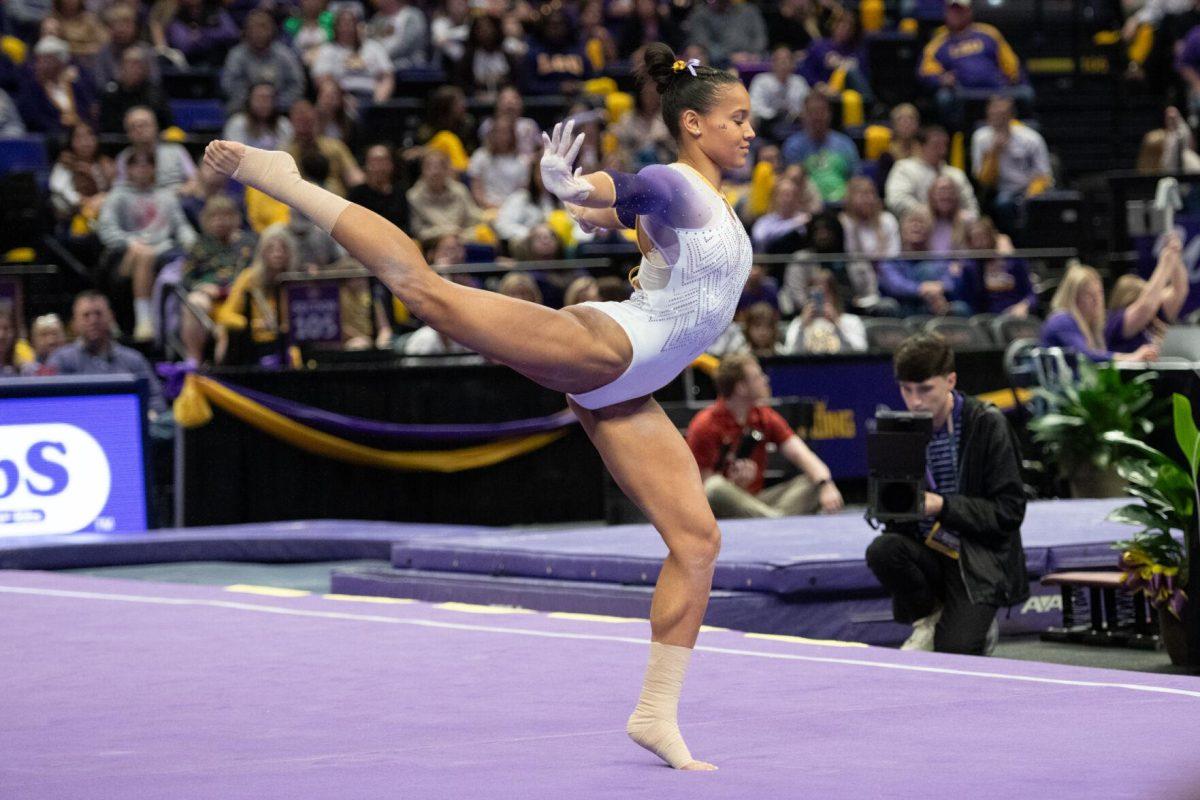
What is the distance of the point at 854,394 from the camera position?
11.3 m

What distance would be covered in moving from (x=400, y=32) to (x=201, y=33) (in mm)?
1524

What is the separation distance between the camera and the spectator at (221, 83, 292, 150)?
12766 millimetres

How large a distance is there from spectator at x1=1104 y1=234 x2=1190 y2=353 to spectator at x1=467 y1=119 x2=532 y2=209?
429cm

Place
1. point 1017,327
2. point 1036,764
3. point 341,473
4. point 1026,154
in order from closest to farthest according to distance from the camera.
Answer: point 1036,764 → point 341,473 → point 1017,327 → point 1026,154

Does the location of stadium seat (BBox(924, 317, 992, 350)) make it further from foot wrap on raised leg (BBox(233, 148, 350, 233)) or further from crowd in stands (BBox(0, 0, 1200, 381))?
foot wrap on raised leg (BBox(233, 148, 350, 233))

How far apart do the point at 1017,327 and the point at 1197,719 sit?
7664mm

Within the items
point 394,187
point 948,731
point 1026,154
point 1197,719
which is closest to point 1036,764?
point 948,731

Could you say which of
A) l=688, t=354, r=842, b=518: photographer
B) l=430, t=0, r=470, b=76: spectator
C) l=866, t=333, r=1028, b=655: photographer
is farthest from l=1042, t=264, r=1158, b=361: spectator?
l=430, t=0, r=470, b=76: spectator

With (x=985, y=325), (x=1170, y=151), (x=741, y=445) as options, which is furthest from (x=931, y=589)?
(x=1170, y=151)

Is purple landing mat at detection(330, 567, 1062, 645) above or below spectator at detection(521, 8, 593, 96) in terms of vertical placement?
below

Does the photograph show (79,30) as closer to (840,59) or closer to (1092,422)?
(840,59)

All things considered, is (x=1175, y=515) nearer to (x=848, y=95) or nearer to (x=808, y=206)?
(x=808, y=206)

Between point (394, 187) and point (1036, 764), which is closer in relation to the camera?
point (1036, 764)

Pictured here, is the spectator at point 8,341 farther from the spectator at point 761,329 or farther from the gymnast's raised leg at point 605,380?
the gymnast's raised leg at point 605,380
